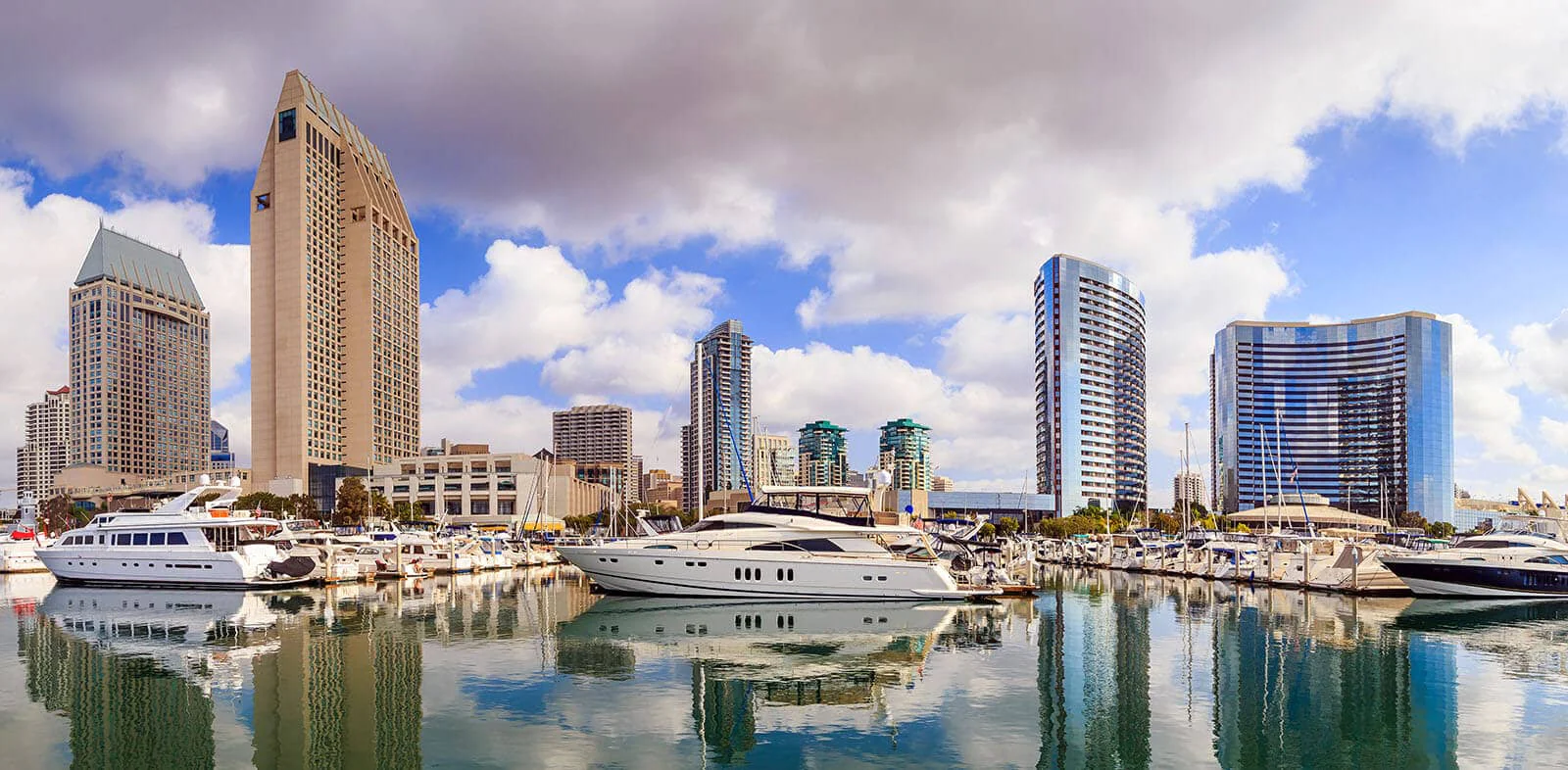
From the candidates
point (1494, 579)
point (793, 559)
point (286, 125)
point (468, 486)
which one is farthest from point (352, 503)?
point (1494, 579)

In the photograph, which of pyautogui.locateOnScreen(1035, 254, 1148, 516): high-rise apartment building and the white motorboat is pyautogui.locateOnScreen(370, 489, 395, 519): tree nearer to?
the white motorboat

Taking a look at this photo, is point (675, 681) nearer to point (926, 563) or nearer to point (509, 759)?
point (509, 759)

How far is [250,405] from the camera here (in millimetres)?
162625

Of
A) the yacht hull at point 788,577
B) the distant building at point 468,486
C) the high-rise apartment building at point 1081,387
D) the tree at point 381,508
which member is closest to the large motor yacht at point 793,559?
the yacht hull at point 788,577

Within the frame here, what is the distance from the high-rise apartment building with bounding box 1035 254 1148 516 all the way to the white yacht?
490 feet

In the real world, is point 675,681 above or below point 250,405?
below

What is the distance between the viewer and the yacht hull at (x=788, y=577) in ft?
158

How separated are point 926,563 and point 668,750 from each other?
97.5 ft

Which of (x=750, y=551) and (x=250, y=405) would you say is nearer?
(x=750, y=551)

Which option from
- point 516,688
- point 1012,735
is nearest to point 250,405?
point 516,688

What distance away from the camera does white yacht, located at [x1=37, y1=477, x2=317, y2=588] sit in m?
54.4

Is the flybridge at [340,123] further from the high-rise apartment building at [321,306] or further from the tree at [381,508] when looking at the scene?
the tree at [381,508]

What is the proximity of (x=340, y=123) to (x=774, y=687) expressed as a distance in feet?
600

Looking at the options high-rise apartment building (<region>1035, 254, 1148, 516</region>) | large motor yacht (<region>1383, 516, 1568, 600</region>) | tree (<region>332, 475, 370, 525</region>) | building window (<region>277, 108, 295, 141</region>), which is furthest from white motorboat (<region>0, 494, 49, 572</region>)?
high-rise apartment building (<region>1035, 254, 1148, 516</region>)
